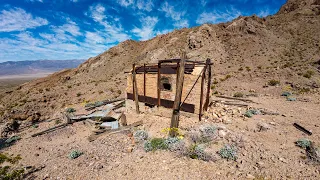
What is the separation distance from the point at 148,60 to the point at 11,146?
33.1 meters

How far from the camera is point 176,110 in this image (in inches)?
338

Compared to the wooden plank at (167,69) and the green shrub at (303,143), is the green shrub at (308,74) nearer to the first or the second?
the green shrub at (303,143)

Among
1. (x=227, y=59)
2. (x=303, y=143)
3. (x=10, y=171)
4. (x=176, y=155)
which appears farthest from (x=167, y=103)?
(x=227, y=59)

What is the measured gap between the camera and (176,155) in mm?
6688

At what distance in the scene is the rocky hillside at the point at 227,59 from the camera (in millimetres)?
20109

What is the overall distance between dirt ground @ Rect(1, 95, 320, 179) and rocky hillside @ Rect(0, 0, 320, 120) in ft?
30.9

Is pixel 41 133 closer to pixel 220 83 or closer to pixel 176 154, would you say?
pixel 176 154

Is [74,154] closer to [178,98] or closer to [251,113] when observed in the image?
[178,98]

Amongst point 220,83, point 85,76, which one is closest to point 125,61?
point 85,76

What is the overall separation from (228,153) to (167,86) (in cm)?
551

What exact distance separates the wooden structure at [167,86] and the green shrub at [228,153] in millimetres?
3005

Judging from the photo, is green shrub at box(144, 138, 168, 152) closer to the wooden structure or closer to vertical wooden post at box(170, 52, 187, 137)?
vertical wooden post at box(170, 52, 187, 137)

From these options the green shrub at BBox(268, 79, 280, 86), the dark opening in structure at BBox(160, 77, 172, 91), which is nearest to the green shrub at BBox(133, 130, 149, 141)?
the dark opening in structure at BBox(160, 77, 172, 91)

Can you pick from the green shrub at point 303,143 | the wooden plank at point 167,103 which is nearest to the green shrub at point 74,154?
the wooden plank at point 167,103
